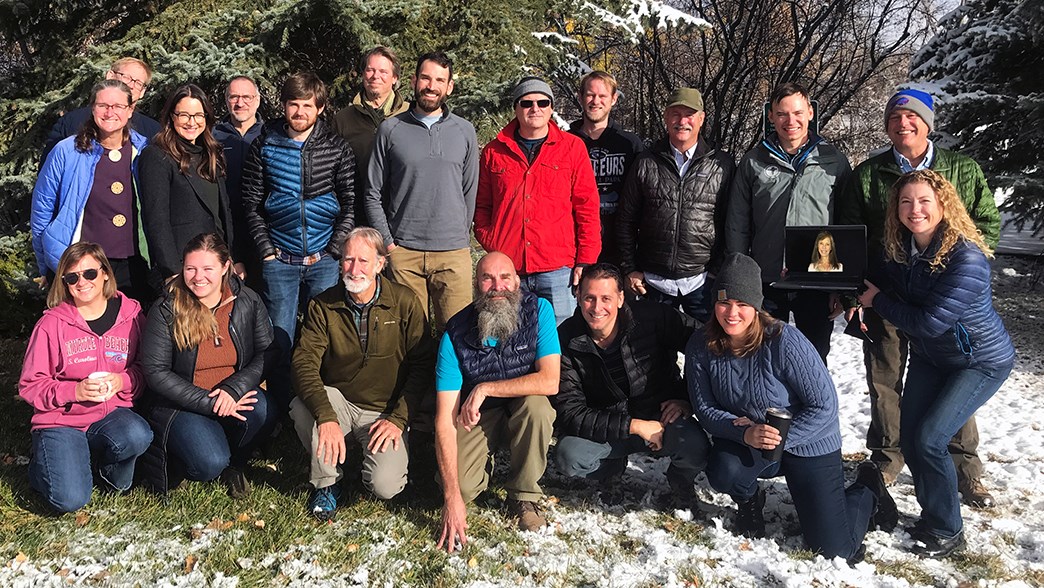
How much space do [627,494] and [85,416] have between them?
3016mm

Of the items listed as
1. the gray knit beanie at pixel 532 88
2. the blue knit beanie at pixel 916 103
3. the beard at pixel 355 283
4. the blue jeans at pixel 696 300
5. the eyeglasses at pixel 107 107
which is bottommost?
the blue jeans at pixel 696 300

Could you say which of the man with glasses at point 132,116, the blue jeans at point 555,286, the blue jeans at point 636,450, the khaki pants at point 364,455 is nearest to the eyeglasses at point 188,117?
the man with glasses at point 132,116

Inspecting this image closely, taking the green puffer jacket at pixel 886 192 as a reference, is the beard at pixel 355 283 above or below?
below

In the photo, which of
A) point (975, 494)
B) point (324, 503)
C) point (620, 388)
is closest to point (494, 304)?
point (620, 388)

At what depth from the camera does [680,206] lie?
437 cm

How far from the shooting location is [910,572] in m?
3.35

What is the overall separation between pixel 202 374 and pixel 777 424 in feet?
9.90

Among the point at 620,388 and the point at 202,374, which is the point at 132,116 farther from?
the point at 620,388

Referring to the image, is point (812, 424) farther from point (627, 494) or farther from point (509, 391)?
point (509, 391)

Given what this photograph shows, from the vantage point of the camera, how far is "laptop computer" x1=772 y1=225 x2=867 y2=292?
385 centimetres

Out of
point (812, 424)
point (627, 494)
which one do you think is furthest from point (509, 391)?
point (812, 424)

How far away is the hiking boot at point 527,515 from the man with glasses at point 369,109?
209cm

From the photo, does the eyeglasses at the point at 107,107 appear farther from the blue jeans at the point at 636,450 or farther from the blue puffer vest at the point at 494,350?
the blue jeans at the point at 636,450

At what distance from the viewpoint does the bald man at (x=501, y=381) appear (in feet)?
12.1
